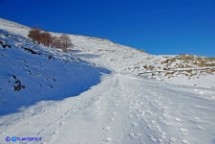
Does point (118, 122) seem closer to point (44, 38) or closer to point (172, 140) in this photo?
point (172, 140)

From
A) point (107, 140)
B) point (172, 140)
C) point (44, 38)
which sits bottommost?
point (107, 140)

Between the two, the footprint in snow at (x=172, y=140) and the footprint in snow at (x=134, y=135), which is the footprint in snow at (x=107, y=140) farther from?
the footprint in snow at (x=172, y=140)

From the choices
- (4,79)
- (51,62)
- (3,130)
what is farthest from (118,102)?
(51,62)

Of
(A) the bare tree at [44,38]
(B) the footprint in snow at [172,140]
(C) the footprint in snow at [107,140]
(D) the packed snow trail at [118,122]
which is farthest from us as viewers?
(A) the bare tree at [44,38]

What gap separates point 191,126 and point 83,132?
350cm

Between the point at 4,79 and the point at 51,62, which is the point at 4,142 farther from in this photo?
the point at 51,62

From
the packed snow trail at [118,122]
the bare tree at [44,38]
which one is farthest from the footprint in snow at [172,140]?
the bare tree at [44,38]

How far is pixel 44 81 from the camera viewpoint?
1452 cm

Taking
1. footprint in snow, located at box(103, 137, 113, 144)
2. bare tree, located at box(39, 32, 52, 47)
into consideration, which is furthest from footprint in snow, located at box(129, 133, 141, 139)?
bare tree, located at box(39, 32, 52, 47)

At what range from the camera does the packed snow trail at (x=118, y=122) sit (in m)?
6.11

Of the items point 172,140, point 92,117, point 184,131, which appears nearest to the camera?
point 172,140

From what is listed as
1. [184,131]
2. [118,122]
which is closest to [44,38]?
[118,122]

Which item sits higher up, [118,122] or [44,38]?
[44,38]

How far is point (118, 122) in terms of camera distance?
754 centimetres
